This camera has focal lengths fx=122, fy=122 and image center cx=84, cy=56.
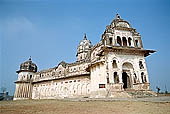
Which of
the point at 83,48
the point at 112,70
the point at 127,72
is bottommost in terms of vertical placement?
the point at 127,72

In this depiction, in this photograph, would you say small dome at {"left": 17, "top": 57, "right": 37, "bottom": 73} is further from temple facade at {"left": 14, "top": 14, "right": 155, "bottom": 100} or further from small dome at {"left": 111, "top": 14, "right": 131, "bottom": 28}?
small dome at {"left": 111, "top": 14, "right": 131, "bottom": 28}

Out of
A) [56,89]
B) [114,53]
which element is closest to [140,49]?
[114,53]

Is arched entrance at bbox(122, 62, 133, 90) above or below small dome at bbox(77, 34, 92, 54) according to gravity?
below

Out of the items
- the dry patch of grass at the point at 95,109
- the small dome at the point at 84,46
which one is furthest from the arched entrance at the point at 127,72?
the small dome at the point at 84,46

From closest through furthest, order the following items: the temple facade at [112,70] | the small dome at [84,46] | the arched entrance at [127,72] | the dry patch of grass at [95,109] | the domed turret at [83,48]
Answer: the dry patch of grass at [95,109] < the temple facade at [112,70] < the arched entrance at [127,72] < the domed turret at [83,48] < the small dome at [84,46]

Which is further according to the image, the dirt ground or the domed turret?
the domed turret

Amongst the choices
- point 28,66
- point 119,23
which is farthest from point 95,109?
point 28,66

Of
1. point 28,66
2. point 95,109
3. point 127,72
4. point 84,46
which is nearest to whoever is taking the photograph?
point 95,109

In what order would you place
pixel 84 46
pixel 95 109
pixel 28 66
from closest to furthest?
1. pixel 95 109
2. pixel 28 66
3. pixel 84 46

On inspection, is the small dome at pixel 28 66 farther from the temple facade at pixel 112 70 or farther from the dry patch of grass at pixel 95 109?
the dry patch of grass at pixel 95 109

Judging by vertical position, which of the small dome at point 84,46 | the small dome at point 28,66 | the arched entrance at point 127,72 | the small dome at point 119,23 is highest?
the small dome at point 84,46

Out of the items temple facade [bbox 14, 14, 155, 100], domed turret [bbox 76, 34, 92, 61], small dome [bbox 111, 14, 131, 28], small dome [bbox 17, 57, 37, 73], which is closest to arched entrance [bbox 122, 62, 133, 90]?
temple facade [bbox 14, 14, 155, 100]

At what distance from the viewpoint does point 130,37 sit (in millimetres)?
24672

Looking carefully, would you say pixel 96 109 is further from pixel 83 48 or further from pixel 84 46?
pixel 84 46
